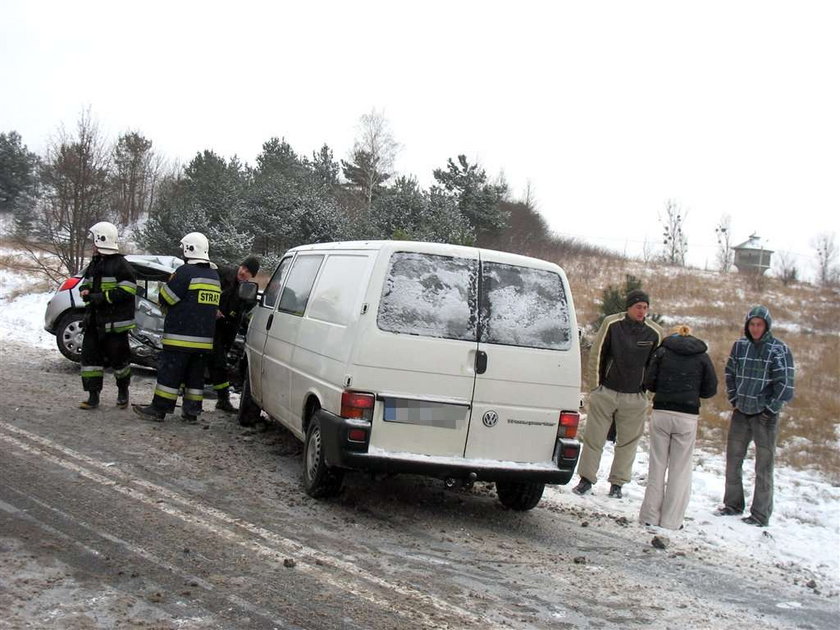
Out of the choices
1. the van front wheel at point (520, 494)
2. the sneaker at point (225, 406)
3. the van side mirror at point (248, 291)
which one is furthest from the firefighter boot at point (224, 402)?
the van front wheel at point (520, 494)

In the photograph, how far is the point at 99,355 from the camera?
8250 millimetres

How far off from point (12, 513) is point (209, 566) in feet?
4.94

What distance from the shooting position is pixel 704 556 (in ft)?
19.0

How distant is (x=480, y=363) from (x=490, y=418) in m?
0.41

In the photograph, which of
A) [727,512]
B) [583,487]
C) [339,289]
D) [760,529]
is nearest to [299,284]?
[339,289]

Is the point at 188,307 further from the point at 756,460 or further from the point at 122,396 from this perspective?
the point at 756,460

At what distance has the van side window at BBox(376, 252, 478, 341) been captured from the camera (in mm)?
5426

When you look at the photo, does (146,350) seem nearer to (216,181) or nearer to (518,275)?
(518,275)

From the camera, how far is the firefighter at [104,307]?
8.14 metres

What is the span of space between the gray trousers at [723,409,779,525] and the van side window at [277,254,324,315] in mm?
4038

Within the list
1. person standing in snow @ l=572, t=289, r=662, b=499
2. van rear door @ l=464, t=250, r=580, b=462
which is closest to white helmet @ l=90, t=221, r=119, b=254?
van rear door @ l=464, t=250, r=580, b=462

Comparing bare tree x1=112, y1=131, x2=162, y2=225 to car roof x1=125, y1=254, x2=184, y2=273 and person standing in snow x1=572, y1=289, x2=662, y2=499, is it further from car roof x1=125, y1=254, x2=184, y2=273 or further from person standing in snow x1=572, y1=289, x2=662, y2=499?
person standing in snow x1=572, y1=289, x2=662, y2=499

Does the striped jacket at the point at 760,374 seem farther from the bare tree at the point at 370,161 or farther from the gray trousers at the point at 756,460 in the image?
the bare tree at the point at 370,161

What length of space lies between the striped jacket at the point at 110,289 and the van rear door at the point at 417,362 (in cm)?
387
